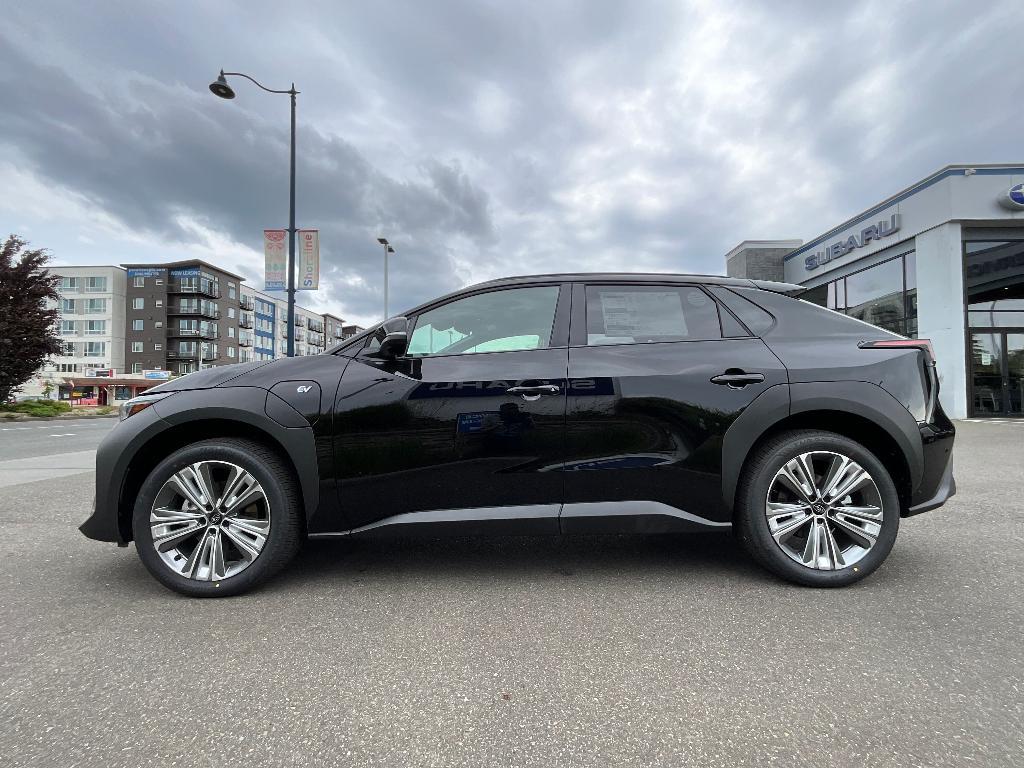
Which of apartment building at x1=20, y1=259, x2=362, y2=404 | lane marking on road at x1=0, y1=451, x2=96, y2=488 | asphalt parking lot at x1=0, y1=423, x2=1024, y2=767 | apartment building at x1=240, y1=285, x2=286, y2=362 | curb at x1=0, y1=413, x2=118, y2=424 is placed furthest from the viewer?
apartment building at x1=240, y1=285, x2=286, y2=362

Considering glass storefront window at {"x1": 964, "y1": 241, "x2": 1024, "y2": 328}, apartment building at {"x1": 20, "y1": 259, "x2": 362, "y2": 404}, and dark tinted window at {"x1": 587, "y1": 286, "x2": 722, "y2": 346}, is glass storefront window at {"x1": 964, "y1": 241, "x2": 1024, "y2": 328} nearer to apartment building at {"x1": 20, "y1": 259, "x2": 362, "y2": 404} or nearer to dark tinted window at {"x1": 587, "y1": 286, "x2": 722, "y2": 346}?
dark tinted window at {"x1": 587, "y1": 286, "x2": 722, "y2": 346}

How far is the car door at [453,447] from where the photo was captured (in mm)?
2662

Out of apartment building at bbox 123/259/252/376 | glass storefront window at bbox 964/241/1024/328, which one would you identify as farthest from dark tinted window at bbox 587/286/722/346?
apartment building at bbox 123/259/252/376

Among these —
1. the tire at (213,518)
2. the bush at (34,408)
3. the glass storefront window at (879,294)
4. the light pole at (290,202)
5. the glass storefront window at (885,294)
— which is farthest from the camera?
the bush at (34,408)

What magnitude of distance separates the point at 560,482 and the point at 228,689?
5.21 feet

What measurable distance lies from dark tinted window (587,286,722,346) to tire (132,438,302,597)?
1.85 meters

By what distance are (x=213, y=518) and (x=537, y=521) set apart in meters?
1.61

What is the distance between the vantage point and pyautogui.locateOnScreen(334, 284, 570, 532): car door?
266 cm

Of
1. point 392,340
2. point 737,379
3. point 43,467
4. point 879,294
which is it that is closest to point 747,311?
point 737,379

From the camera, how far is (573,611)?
7.95ft

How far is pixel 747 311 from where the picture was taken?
2979 mm

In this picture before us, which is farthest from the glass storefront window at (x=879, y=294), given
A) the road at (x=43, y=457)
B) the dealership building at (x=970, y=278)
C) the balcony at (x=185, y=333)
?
the balcony at (x=185, y=333)

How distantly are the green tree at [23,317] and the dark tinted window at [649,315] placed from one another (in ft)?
91.0

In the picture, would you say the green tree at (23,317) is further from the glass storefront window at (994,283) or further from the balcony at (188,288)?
the balcony at (188,288)
